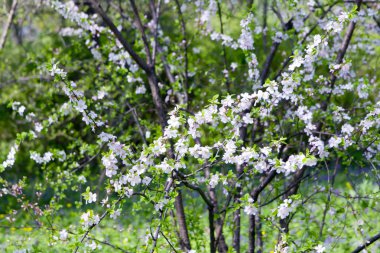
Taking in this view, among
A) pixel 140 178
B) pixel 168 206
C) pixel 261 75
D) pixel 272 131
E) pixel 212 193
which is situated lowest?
pixel 168 206

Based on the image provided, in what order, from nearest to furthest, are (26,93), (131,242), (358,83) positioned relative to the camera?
1. (358,83)
2. (131,242)
3. (26,93)

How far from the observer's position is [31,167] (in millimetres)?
9195

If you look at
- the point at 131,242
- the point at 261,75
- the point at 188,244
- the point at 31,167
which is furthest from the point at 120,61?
the point at 31,167

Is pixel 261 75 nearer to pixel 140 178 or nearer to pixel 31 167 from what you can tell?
pixel 140 178

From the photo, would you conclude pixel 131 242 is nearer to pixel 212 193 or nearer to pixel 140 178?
pixel 212 193

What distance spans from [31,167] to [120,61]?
545 cm

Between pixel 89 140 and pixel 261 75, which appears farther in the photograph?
pixel 89 140

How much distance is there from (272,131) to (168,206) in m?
1.54

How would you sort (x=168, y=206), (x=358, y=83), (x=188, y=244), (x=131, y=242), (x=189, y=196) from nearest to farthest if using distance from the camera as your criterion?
(x=168, y=206)
(x=188, y=244)
(x=358, y=83)
(x=189, y=196)
(x=131, y=242)

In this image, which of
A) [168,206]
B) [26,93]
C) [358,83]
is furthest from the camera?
[26,93]

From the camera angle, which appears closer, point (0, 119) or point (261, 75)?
point (261, 75)

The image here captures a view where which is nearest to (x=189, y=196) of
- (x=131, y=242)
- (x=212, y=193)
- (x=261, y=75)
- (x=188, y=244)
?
(x=212, y=193)

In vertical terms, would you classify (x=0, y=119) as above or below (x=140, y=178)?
above

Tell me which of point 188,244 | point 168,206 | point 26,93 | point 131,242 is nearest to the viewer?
point 168,206
